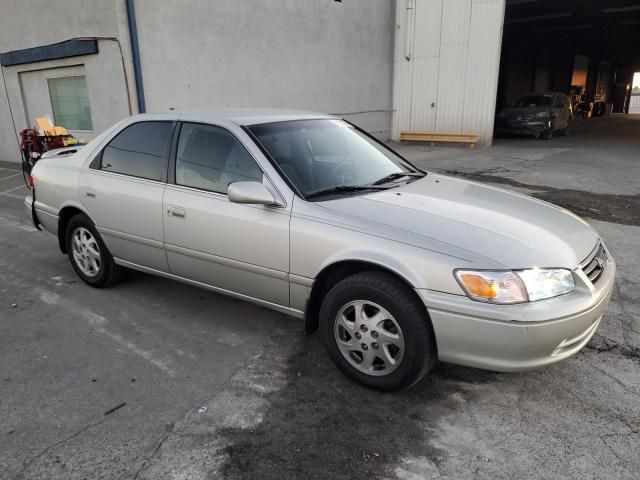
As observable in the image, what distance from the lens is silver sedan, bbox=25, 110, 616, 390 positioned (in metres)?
Answer: 2.55

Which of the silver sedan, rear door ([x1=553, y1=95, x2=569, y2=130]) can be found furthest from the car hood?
rear door ([x1=553, y1=95, x2=569, y2=130])

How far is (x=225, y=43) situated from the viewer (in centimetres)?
1112

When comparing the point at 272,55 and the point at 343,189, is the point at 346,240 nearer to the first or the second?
the point at 343,189

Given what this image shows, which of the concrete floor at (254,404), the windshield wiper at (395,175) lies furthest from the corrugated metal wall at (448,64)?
the windshield wiper at (395,175)

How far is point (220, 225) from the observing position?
337 cm

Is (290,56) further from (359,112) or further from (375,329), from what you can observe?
(375,329)

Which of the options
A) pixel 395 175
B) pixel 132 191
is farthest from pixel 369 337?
pixel 132 191

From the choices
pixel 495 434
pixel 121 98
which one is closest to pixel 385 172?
pixel 495 434

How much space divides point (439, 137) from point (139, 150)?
13.7 meters

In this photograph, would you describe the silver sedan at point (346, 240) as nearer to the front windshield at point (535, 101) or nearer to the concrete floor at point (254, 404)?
the concrete floor at point (254, 404)

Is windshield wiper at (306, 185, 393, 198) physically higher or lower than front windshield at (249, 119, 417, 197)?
lower

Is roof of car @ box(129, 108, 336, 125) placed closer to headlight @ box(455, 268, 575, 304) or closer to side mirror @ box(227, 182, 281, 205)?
side mirror @ box(227, 182, 281, 205)

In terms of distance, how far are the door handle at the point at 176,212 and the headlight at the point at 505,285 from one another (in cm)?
202

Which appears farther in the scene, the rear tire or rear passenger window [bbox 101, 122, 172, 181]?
the rear tire
